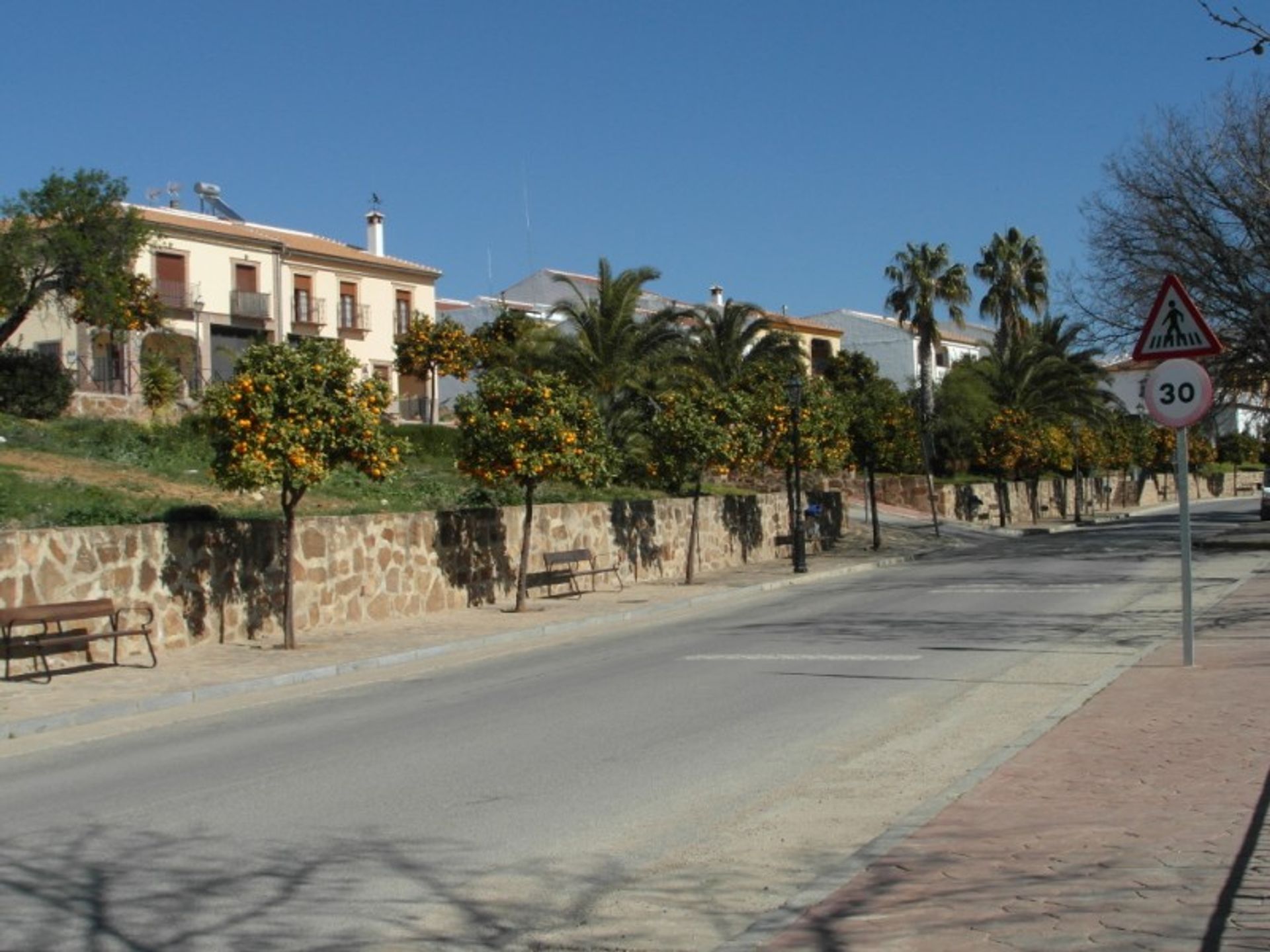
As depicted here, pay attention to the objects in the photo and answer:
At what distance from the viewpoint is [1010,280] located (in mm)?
67312

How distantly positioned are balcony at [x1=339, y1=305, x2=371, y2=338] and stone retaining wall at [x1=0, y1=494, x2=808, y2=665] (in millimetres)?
31724

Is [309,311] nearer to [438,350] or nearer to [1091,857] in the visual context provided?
[438,350]

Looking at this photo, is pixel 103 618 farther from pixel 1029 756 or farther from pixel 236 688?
pixel 1029 756

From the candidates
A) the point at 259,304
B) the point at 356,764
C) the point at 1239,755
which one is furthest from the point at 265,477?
the point at 259,304

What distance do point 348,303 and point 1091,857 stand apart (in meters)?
54.9

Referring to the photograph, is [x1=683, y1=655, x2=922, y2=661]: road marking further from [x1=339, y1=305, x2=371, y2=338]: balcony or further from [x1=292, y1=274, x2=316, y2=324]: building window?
[x1=339, y1=305, x2=371, y2=338]: balcony

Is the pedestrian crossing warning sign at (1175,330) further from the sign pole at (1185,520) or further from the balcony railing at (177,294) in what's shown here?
the balcony railing at (177,294)

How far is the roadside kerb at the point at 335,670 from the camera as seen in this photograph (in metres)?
12.5

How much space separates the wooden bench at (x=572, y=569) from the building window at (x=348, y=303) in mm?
33181

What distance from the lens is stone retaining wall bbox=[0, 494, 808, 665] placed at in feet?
52.4

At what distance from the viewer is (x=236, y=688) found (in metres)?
14.5

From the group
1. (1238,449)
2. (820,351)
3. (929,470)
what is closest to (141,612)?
(929,470)

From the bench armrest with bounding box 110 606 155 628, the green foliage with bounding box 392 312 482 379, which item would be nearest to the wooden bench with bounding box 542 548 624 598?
the bench armrest with bounding box 110 606 155 628

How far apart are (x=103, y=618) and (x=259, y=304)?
39011mm
